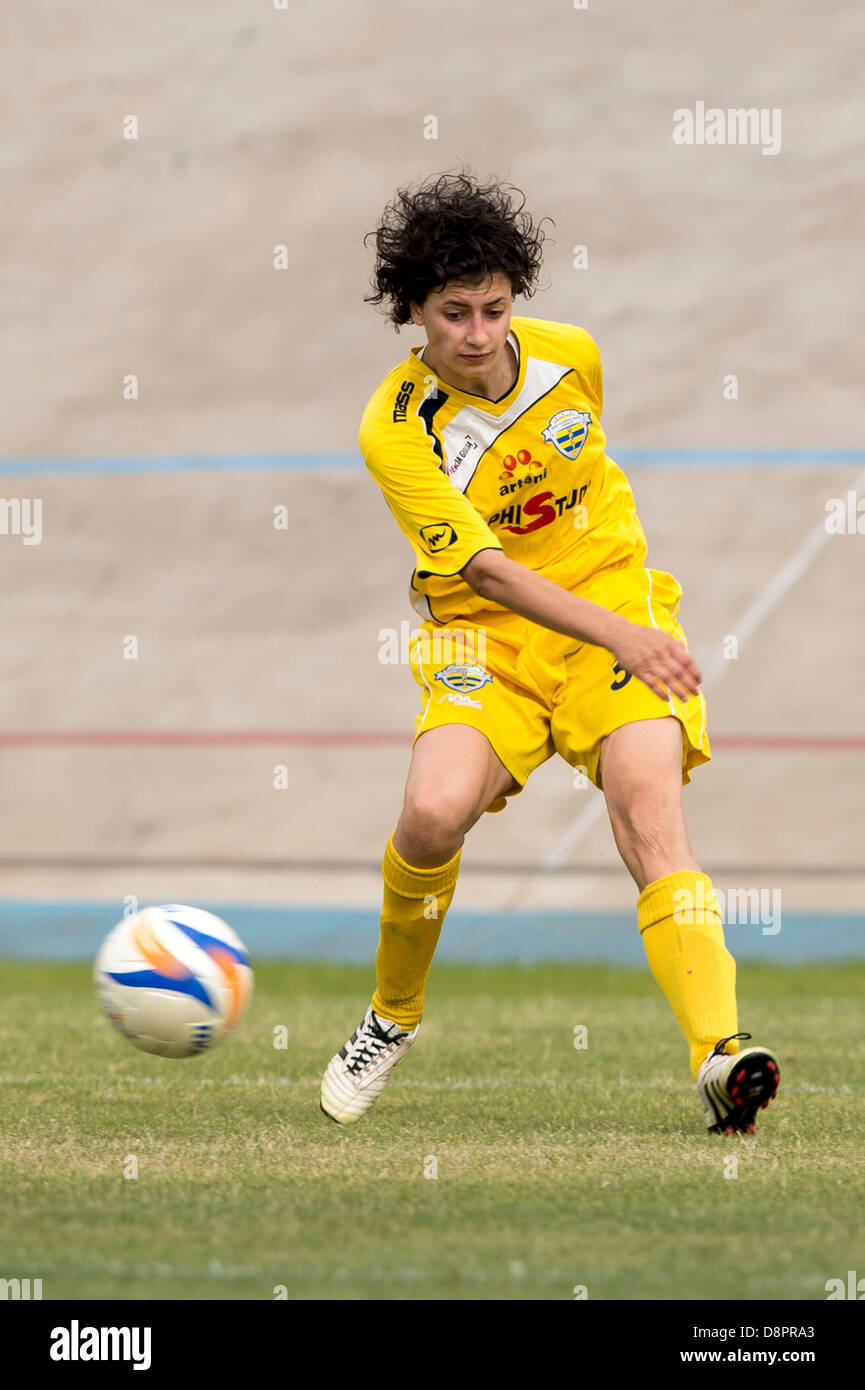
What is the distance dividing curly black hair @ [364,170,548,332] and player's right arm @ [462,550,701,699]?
0.66 m

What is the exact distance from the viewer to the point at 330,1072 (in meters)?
4.45

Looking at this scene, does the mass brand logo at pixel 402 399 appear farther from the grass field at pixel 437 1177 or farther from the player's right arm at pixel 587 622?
the grass field at pixel 437 1177

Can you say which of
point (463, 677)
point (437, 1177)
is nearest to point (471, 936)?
point (463, 677)

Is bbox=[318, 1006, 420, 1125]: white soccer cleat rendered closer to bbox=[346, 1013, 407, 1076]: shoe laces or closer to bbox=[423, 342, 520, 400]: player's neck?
bbox=[346, 1013, 407, 1076]: shoe laces

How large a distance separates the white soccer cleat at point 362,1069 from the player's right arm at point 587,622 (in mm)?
1166

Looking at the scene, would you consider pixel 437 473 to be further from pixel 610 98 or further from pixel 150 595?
pixel 610 98

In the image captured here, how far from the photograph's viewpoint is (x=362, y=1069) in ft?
14.6

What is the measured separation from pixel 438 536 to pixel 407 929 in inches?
39.5

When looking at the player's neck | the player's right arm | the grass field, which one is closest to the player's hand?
the player's right arm

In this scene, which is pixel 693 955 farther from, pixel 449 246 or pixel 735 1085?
pixel 449 246

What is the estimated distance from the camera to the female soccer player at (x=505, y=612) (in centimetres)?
411

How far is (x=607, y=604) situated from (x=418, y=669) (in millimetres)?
519
